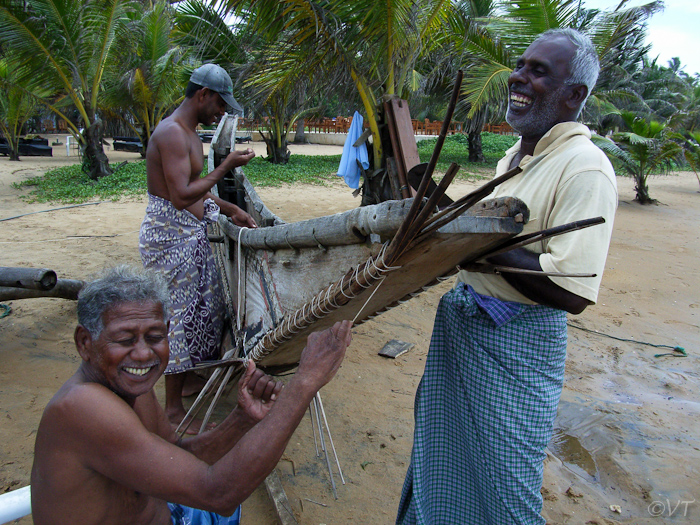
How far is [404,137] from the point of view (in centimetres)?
569

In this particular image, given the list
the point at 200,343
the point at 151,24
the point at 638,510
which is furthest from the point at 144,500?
the point at 151,24

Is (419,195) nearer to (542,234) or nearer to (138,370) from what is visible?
(542,234)

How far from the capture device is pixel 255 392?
1.52m

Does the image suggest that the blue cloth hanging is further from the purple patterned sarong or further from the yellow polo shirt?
the yellow polo shirt

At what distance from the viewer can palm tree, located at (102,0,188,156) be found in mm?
10188

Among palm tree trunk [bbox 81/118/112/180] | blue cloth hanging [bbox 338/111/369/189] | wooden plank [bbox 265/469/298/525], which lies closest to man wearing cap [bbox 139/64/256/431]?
wooden plank [bbox 265/469/298/525]

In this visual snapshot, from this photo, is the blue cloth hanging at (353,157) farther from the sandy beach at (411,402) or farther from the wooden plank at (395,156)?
the sandy beach at (411,402)

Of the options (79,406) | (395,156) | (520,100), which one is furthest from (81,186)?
(520,100)

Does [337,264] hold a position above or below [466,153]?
below

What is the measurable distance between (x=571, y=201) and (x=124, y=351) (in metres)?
1.25

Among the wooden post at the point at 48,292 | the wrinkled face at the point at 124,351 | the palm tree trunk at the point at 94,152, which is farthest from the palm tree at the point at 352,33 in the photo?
the palm tree trunk at the point at 94,152

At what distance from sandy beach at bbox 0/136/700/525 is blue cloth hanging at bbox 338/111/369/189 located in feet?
6.49

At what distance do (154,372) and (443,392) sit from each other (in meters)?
1.00

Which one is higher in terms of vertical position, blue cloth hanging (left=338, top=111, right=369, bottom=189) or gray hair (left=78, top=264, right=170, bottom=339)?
blue cloth hanging (left=338, top=111, right=369, bottom=189)
